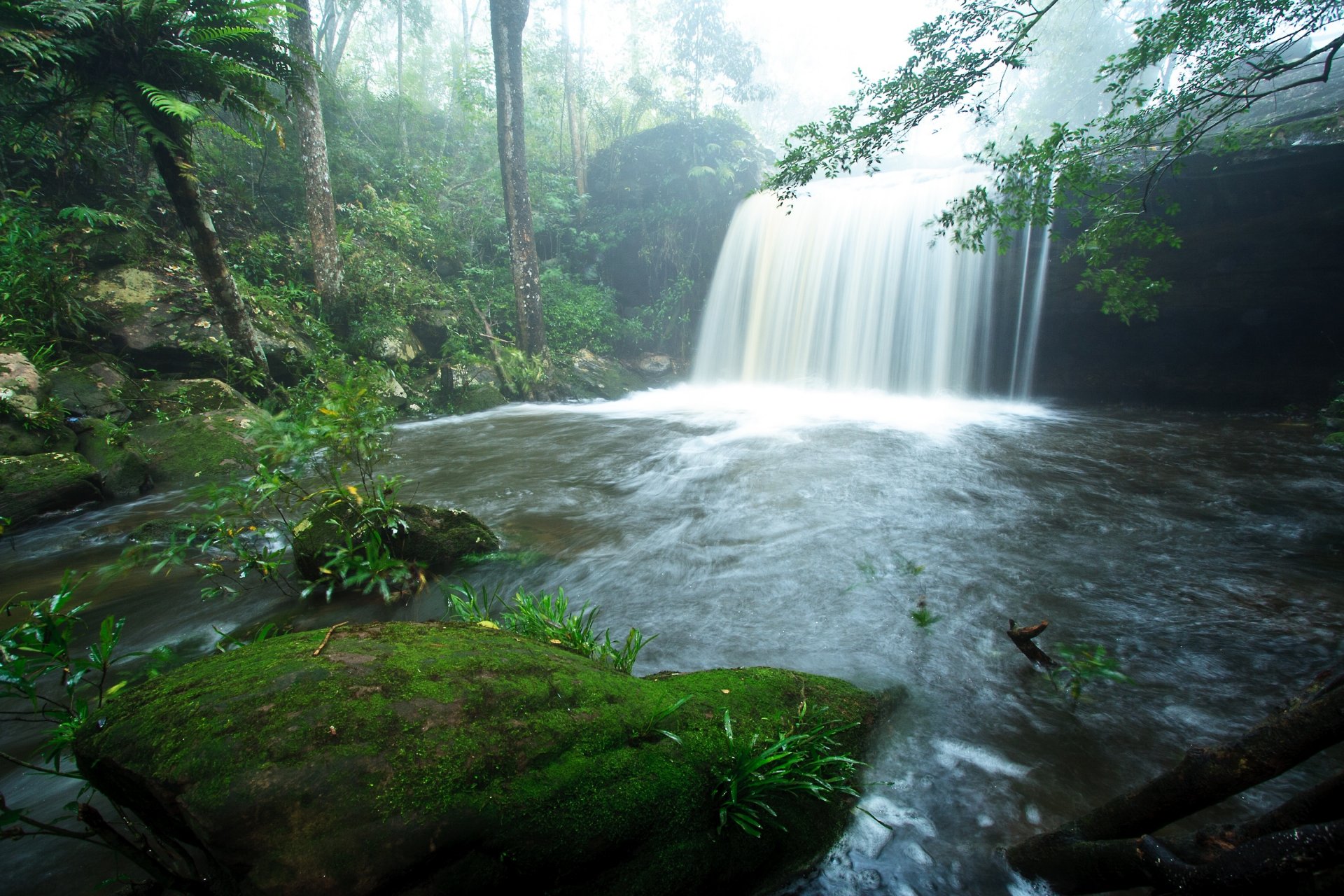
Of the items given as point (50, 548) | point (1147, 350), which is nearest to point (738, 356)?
point (1147, 350)

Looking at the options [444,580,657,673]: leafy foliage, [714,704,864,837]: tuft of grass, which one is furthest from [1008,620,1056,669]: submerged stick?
[444,580,657,673]: leafy foliage

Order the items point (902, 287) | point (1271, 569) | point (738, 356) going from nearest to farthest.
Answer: point (1271, 569) < point (902, 287) < point (738, 356)

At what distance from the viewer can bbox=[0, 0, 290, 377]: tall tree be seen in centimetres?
549

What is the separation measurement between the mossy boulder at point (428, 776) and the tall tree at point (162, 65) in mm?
6713

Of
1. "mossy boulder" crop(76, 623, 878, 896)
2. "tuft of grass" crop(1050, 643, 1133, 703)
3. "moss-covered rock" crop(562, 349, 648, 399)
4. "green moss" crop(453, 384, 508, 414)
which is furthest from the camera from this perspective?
"moss-covered rock" crop(562, 349, 648, 399)

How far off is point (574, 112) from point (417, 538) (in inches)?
810

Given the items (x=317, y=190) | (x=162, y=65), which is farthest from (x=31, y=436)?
(x=317, y=190)

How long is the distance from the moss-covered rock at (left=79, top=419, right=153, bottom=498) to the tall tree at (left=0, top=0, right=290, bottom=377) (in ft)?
6.80

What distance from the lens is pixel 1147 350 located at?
11211 mm

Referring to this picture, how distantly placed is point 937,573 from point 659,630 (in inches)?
89.4

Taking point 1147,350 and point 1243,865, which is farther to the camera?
point 1147,350

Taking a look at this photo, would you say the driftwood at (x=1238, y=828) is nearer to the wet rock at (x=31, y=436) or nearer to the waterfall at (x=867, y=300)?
the wet rock at (x=31, y=436)

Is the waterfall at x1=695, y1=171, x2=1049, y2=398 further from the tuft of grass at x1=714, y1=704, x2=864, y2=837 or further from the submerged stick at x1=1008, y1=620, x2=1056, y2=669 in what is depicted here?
the tuft of grass at x1=714, y1=704, x2=864, y2=837

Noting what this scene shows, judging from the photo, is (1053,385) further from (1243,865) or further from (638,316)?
(1243,865)
